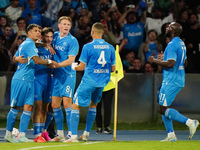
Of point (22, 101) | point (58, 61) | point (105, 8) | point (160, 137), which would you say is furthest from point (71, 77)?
point (105, 8)

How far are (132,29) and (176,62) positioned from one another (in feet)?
20.4

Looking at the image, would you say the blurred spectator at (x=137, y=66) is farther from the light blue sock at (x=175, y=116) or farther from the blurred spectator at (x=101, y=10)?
the light blue sock at (x=175, y=116)

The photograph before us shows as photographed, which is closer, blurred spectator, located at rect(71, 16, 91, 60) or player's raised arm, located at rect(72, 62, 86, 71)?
player's raised arm, located at rect(72, 62, 86, 71)

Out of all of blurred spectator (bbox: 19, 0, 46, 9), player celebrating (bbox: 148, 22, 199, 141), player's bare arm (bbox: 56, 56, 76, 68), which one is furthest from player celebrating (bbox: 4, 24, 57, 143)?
blurred spectator (bbox: 19, 0, 46, 9)

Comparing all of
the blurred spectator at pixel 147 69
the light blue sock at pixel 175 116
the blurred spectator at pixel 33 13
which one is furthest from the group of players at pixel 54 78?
the blurred spectator at pixel 33 13

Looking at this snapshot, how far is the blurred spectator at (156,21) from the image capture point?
52.9 ft

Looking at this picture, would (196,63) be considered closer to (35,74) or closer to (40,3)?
(40,3)

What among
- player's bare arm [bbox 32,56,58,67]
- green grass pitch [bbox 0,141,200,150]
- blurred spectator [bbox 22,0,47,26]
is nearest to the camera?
green grass pitch [bbox 0,141,200,150]

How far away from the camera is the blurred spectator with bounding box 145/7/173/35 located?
1612 centimetres

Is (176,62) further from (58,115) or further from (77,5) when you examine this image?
A: (77,5)

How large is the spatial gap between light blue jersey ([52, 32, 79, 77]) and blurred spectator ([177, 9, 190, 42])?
21.6 feet

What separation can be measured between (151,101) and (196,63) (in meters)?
2.15

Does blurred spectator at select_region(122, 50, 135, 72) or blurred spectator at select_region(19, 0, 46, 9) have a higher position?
blurred spectator at select_region(19, 0, 46, 9)

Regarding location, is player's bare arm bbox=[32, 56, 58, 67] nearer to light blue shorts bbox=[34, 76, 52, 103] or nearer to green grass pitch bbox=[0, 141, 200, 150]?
light blue shorts bbox=[34, 76, 52, 103]
